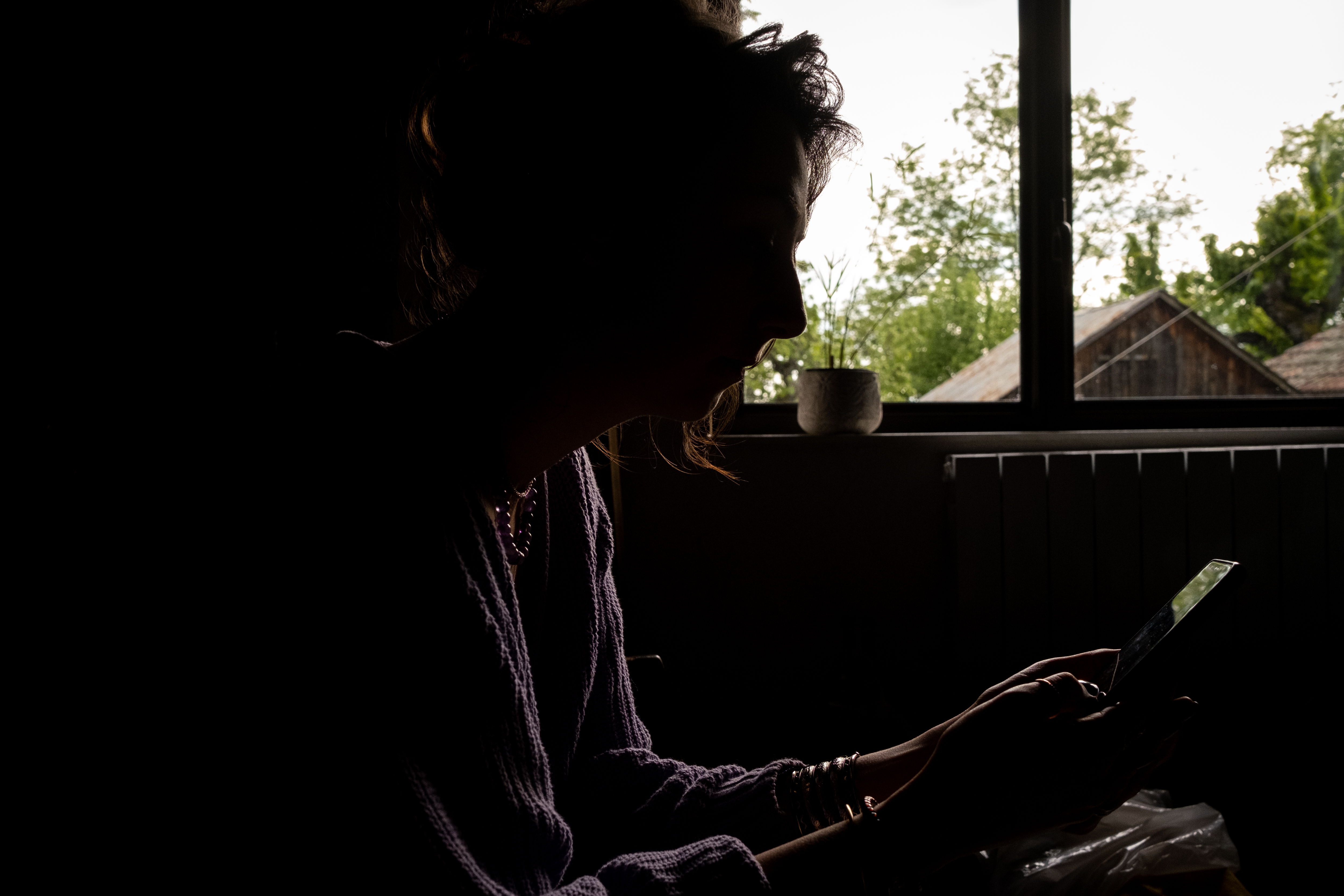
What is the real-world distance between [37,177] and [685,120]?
1.38 meters

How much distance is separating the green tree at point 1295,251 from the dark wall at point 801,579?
0.50 meters

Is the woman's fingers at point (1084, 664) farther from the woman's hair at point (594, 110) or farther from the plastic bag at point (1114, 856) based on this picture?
the woman's hair at point (594, 110)

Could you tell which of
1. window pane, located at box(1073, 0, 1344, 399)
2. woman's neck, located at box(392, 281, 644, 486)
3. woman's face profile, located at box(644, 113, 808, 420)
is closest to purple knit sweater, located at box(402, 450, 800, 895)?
woman's neck, located at box(392, 281, 644, 486)

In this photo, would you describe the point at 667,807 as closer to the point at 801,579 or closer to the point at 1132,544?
the point at 801,579

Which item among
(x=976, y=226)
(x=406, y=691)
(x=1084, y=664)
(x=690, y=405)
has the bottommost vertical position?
(x=1084, y=664)

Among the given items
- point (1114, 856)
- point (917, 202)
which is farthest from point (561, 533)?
point (917, 202)

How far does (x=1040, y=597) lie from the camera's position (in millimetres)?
Result: 1865

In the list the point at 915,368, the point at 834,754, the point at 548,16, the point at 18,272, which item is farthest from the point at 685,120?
the point at 915,368

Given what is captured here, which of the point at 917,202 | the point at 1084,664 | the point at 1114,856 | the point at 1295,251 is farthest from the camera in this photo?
the point at 1295,251

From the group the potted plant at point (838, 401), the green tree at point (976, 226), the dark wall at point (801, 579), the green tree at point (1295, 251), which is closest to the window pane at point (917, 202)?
the green tree at point (976, 226)

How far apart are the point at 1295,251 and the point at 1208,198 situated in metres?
0.30

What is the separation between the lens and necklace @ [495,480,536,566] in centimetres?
68

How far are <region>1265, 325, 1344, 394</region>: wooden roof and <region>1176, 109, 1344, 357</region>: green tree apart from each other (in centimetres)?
5

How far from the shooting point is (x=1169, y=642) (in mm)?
692
